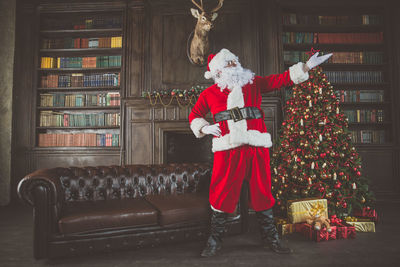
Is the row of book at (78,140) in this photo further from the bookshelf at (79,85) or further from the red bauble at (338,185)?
the red bauble at (338,185)

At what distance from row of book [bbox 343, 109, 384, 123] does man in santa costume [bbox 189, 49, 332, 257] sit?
2.42 m

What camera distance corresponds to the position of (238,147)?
72.6 inches

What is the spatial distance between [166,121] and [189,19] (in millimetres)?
1731

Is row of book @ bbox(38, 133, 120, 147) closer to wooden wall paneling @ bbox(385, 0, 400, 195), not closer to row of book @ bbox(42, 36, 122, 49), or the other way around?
row of book @ bbox(42, 36, 122, 49)

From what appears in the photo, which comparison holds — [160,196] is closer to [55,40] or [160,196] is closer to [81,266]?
[81,266]

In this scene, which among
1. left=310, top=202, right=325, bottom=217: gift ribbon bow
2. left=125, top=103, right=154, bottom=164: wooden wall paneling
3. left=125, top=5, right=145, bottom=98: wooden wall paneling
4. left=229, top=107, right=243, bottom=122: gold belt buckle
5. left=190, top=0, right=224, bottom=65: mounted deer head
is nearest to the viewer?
left=229, top=107, right=243, bottom=122: gold belt buckle

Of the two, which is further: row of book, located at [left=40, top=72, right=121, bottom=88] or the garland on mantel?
row of book, located at [left=40, top=72, right=121, bottom=88]

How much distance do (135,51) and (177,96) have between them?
1.09 m

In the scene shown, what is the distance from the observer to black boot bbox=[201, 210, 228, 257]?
1853mm

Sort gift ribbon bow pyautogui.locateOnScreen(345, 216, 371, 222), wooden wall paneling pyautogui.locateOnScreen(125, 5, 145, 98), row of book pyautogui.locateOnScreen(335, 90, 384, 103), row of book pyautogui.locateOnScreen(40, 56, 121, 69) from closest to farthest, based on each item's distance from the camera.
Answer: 1. gift ribbon bow pyautogui.locateOnScreen(345, 216, 371, 222)
2. row of book pyautogui.locateOnScreen(335, 90, 384, 103)
3. wooden wall paneling pyautogui.locateOnScreen(125, 5, 145, 98)
4. row of book pyautogui.locateOnScreen(40, 56, 121, 69)

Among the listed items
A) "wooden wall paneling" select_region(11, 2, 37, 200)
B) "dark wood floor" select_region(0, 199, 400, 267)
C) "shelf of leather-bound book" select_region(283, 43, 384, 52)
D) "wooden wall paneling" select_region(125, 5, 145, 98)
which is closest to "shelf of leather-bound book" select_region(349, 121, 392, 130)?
"shelf of leather-bound book" select_region(283, 43, 384, 52)

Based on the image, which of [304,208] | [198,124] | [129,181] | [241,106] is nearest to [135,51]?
[129,181]

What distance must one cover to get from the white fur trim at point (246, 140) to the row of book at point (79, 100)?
2.71 meters

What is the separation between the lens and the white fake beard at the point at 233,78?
6.31 ft
